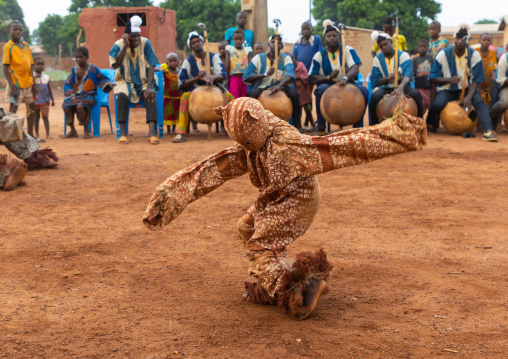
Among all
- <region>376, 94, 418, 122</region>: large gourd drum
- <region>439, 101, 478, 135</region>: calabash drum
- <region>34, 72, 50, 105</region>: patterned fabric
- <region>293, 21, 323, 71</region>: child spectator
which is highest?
<region>293, 21, 323, 71</region>: child spectator

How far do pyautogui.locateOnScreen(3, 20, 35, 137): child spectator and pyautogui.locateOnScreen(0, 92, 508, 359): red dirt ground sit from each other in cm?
366

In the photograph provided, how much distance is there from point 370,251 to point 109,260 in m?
1.86

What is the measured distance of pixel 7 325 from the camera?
299cm

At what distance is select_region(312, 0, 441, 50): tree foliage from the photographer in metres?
35.8

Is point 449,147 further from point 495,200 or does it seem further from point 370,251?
point 370,251

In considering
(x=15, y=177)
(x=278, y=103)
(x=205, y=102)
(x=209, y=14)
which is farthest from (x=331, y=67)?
(x=209, y=14)

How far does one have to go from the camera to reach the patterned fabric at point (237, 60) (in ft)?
34.6

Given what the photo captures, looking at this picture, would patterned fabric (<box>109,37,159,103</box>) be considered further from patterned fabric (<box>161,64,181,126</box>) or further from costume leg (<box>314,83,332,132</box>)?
costume leg (<box>314,83,332,132</box>)

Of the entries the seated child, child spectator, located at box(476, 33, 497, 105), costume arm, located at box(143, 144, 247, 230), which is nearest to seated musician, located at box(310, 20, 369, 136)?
child spectator, located at box(476, 33, 497, 105)

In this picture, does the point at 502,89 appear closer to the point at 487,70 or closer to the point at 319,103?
the point at 487,70

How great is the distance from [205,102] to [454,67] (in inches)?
170

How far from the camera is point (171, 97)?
10.5 metres

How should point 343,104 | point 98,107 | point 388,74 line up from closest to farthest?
point 343,104, point 388,74, point 98,107

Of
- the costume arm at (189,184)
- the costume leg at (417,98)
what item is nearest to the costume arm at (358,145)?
the costume arm at (189,184)
